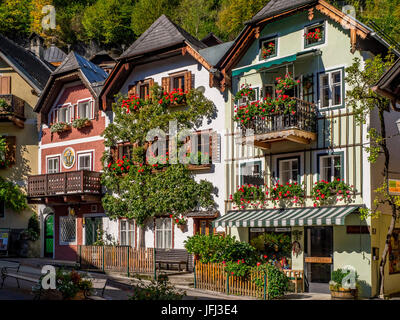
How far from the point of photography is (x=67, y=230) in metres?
30.5

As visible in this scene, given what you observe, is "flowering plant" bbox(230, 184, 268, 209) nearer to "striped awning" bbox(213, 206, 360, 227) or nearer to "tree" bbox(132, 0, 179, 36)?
"striped awning" bbox(213, 206, 360, 227)

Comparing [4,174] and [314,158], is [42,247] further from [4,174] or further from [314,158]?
[314,158]

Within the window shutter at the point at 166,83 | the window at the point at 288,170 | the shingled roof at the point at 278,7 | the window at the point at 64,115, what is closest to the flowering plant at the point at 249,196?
the window at the point at 288,170

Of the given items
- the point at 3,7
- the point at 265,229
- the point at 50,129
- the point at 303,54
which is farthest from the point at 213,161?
the point at 3,7

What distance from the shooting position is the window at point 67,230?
30250 mm

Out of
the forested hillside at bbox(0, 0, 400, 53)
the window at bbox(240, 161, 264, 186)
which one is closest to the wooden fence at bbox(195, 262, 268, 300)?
the window at bbox(240, 161, 264, 186)

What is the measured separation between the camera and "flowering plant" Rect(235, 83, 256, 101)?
23828 millimetres

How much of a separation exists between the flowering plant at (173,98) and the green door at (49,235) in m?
9.55

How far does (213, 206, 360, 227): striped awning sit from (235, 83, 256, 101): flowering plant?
455cm

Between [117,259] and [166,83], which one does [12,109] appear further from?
[117,259]

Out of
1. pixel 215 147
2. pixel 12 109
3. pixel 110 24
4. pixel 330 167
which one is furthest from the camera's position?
pixel 110 24

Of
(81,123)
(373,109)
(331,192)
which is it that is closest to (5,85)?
(81,123)

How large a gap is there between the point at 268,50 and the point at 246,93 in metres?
1.99

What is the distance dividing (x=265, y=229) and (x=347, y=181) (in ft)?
13.1
